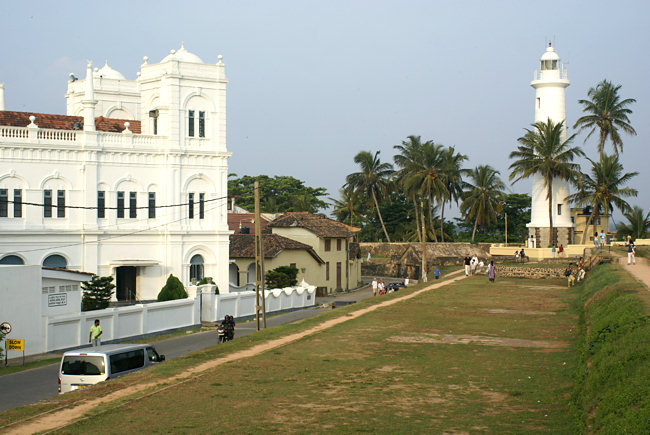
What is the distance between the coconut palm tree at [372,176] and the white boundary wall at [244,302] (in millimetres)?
36367

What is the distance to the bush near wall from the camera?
34.6ft

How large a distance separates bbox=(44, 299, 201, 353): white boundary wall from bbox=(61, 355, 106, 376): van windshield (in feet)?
33.1

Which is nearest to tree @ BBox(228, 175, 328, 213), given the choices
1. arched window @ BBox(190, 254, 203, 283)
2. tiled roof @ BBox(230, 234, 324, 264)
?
tiled roof @ BBox(230, 234, 324, 264)

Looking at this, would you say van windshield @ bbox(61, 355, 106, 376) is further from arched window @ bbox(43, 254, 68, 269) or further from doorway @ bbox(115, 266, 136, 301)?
doorway @ bbox(115, 266, 136, 301)

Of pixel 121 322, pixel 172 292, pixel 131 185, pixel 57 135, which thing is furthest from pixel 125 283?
pixel 121 322

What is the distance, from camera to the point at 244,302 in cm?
4022

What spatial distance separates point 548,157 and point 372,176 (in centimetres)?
2537

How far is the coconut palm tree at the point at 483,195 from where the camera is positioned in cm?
7662

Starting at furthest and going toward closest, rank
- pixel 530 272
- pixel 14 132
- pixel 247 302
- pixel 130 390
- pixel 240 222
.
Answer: pixel 240 222 < pixel 530 272 < pixel 14 132 < pixel 247 302 < pixel 130 390

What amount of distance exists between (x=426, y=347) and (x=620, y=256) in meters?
25.0

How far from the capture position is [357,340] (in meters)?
22.1

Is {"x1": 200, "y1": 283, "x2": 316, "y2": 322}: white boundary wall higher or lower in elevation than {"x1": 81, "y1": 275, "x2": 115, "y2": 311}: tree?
lower

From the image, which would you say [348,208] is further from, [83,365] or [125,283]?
[83,365]

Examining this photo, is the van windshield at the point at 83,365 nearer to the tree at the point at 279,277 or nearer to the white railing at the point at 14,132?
the white railing at the point at 14,132
